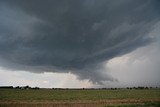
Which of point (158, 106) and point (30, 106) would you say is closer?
point (158, 106)

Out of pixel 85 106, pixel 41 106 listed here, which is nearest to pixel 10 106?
pixel 41 106

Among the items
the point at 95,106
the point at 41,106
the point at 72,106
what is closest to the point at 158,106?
the point at 95,106

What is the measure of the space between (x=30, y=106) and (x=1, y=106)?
17.5ft

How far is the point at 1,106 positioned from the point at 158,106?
27453 millimetres

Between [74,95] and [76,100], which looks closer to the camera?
[76,100]

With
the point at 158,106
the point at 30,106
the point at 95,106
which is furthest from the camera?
the point at 30,106

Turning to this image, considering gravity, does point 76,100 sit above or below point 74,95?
below

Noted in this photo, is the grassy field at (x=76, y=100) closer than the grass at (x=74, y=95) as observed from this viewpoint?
Yes

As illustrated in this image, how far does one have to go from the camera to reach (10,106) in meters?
42.4

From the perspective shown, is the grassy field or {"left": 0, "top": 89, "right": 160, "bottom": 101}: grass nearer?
the grassy field

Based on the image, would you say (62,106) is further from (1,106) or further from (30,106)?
(1,106)

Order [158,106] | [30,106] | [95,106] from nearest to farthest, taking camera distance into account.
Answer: [158,106] < [95,106] < [30,106]

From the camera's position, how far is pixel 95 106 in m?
40.2

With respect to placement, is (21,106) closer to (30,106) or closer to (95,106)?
(30,106)
